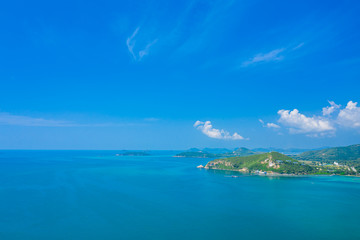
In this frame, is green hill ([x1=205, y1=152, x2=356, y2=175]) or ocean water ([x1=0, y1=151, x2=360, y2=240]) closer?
ocean water ([x1=0, y1=151, x2=360, y2=240])

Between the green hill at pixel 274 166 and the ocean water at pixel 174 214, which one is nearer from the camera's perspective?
the ocean water at pixel 174 214

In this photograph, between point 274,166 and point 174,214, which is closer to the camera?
point 174,214

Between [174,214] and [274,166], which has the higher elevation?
[274,166]

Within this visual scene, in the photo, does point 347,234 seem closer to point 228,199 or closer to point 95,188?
point 228,199

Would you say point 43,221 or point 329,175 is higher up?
point 329,175

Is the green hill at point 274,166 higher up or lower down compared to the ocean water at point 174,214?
higher up

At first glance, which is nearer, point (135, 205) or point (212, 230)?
point (212, 230)

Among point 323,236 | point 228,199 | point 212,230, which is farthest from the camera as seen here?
point 228,199

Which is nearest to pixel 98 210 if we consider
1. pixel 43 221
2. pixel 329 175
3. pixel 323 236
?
pixel 43 221
